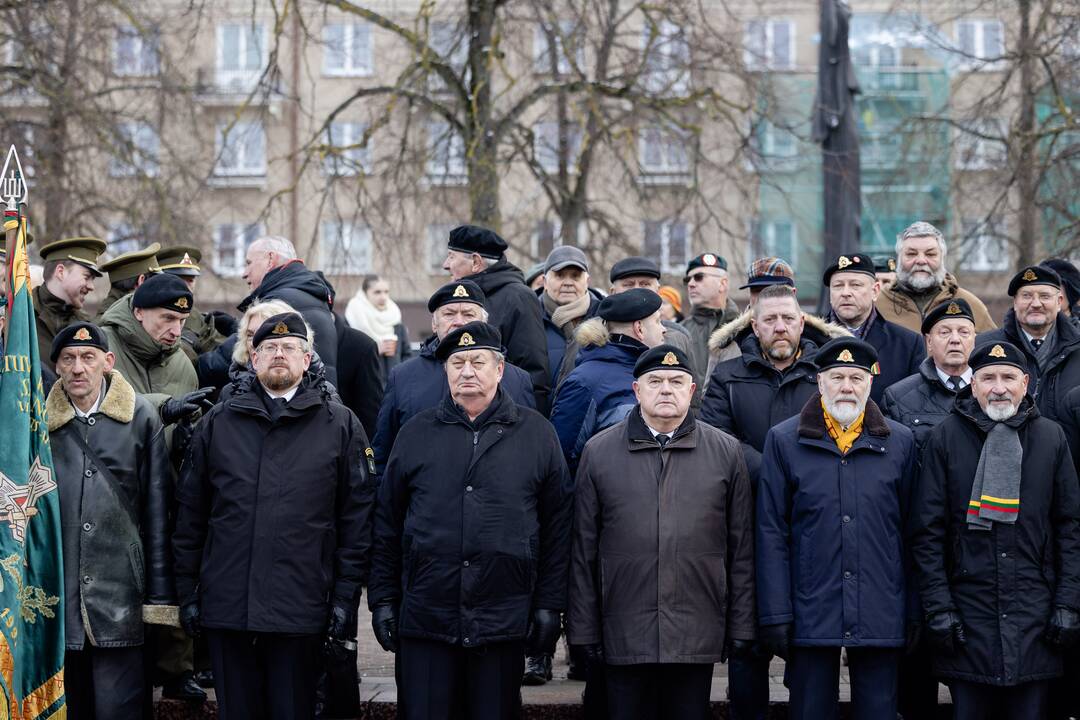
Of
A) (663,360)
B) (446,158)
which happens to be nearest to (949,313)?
(663,360)

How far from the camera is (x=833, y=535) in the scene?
22.6 ft

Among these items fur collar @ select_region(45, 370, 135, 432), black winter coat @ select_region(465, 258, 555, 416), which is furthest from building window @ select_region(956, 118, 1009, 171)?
fur collar @ select_region(45, 370, 135, 432)

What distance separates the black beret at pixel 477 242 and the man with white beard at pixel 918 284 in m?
2.34

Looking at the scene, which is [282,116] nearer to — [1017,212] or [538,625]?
[1017,212]

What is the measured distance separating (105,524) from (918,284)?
4.96 metres

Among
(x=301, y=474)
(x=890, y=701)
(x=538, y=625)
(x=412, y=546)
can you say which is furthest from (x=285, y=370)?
(x=890, y=701)

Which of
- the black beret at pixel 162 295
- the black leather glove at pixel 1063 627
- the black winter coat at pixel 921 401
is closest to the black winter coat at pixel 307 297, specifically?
the black beret at pixel 162 295

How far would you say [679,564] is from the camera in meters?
6.90

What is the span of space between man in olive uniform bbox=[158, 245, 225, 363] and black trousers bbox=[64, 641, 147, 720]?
2395mm

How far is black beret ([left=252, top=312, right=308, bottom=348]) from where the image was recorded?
7.22m

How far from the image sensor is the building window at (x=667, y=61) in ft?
57.7

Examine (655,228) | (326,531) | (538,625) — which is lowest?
(538,625)

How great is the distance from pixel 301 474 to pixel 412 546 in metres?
0.65

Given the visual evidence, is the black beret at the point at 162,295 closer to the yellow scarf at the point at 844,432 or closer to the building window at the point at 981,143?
the yellow scarf at the point at 844,432
